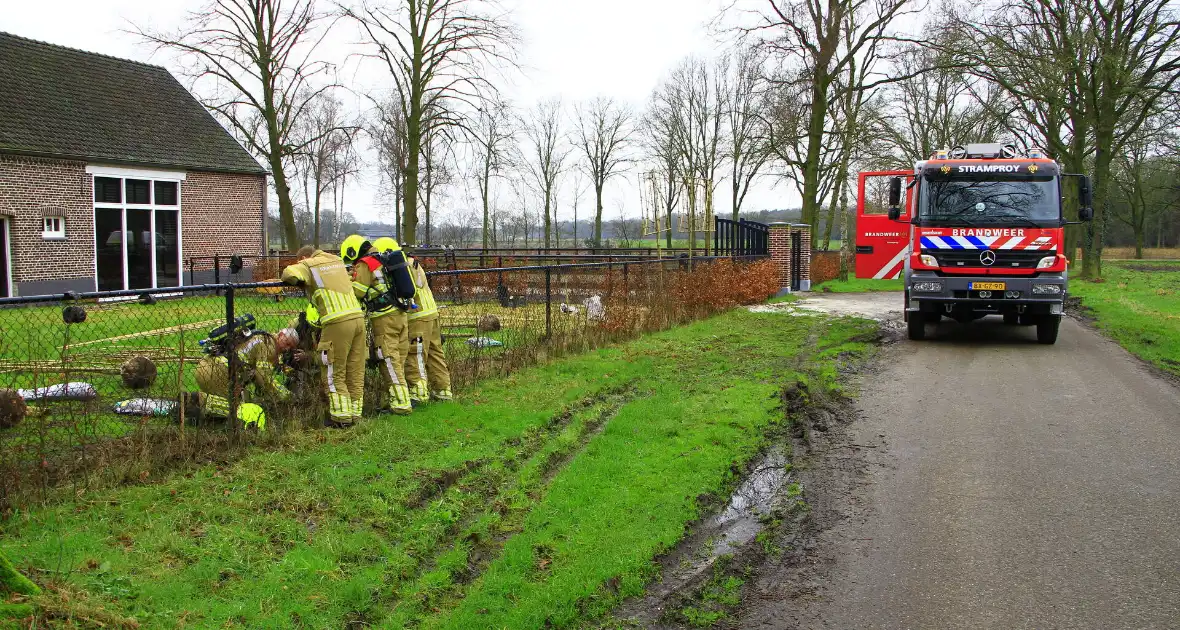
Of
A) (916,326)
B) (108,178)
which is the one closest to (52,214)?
(108,178)

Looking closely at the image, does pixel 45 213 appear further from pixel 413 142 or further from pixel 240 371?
pixel 240 371

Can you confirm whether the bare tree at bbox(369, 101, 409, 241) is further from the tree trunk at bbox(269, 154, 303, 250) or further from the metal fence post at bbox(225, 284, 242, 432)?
the metal fence post at bbox(225, 284, 242, 432)

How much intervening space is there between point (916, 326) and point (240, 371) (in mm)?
10673

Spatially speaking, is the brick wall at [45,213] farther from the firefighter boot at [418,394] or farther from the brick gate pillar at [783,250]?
the brick gate pillar at [783,250]

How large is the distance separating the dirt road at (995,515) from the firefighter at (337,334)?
3.97 m

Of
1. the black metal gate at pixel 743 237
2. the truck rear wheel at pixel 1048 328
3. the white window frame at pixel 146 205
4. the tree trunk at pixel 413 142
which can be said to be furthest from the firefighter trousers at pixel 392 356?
the tree trunk at pixel 413 142

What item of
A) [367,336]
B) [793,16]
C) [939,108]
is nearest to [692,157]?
[939,108]

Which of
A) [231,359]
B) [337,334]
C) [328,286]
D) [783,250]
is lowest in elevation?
[231,359]

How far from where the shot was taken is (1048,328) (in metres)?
12.5

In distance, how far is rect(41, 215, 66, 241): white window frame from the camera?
19812 mm

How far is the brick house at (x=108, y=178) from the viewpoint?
1959 cm

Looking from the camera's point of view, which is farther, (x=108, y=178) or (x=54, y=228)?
(x=108, y=178)

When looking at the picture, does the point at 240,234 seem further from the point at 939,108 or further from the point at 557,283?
the point at 939,108

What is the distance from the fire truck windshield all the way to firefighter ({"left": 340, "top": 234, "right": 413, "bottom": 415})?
8.90 m
